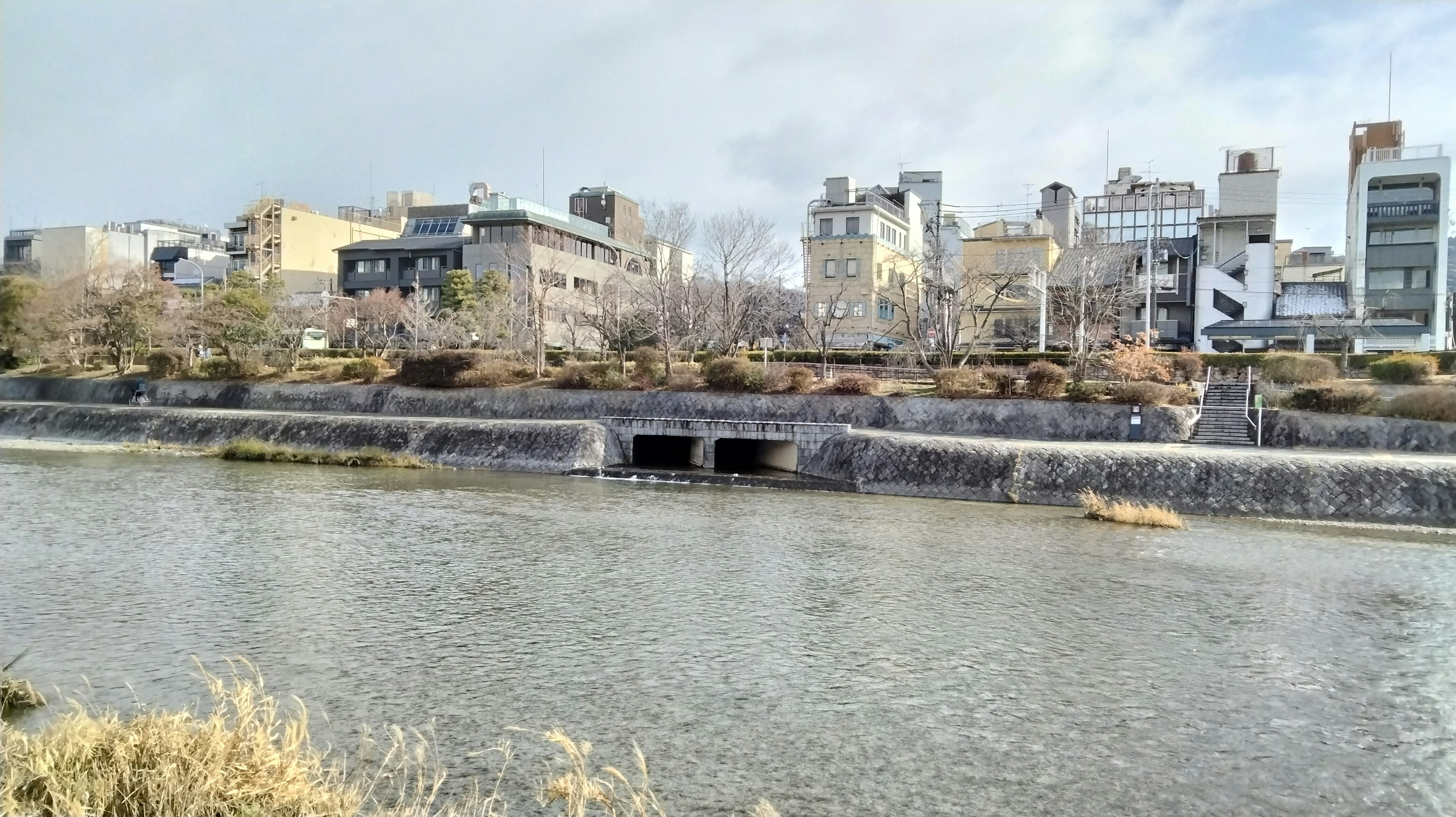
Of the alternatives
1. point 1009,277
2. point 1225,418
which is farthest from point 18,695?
point 1009,277

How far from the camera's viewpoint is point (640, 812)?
21.6 ft

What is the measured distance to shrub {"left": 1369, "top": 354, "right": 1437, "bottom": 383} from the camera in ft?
98.3

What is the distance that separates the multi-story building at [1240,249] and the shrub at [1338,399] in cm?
2424

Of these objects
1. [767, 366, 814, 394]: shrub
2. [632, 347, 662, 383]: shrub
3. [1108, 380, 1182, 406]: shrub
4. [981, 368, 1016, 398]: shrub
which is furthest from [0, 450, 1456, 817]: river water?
[632, 347, 662, 383]: shrub

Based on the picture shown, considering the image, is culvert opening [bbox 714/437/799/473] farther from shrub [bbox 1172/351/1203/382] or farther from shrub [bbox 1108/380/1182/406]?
shrub [bbox 1172/351/1203/382]

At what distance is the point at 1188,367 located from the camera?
33.4 m

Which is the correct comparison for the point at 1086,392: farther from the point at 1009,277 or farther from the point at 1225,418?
the point at 1009,277

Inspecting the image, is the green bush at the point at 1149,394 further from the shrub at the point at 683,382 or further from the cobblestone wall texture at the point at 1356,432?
the shrub at the point at 683,382

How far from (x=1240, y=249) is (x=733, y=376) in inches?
1627

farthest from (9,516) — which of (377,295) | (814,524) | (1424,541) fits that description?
(377,295)

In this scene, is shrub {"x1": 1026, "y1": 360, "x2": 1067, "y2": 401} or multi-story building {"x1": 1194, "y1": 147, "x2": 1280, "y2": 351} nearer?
shrub {"x1": 1026, "y1": 360, "x2": 1067, "y2": 401}

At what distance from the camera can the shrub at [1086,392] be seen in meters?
31.1

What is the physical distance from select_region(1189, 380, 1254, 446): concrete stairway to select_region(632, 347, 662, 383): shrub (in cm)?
2002

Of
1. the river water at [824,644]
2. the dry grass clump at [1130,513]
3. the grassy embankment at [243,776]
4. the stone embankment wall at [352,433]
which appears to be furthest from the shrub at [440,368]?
the grassy embankment at [243,776]
